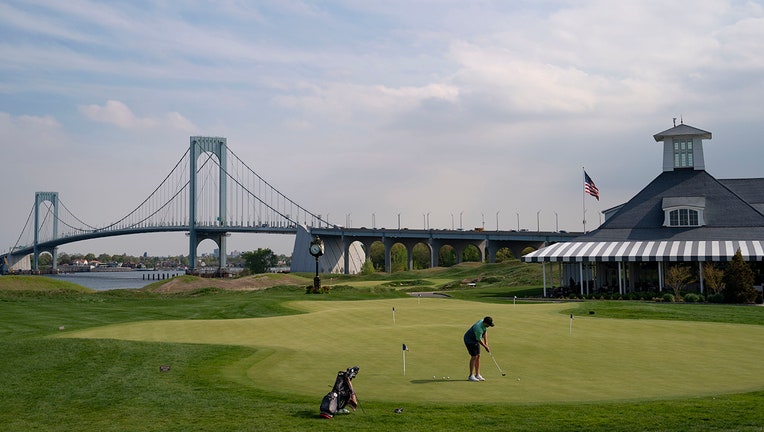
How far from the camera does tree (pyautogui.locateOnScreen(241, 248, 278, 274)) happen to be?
169250 mm

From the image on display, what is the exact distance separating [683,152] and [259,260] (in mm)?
115257

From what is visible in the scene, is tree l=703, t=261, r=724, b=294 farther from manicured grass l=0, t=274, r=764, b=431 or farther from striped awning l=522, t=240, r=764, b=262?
manicured grass l=0, t=274, r=764, b=431

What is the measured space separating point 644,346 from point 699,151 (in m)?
53.0

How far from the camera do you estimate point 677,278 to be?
54250 mm

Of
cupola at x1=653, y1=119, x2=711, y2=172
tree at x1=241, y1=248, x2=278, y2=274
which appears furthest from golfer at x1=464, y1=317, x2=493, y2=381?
tree at x1=241, y1=248, x2=278, y2=274

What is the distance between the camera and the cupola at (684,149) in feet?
233

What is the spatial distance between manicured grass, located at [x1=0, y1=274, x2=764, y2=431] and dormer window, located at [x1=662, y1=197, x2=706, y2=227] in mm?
31959

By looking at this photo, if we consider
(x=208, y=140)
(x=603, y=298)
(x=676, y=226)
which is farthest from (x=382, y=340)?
(x=208, y=140)

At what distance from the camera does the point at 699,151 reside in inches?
2798

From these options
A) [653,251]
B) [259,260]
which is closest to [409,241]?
[259,260]

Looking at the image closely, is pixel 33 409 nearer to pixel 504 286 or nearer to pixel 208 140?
pixel 504 286

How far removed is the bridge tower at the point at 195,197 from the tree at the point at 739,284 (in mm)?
109164

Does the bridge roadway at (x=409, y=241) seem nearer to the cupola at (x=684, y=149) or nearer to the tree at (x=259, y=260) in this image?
the tree at (x=259, y=260)

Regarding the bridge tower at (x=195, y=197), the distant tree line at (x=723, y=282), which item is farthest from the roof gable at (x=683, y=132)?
the bridge tower at (x=195, y=197)
